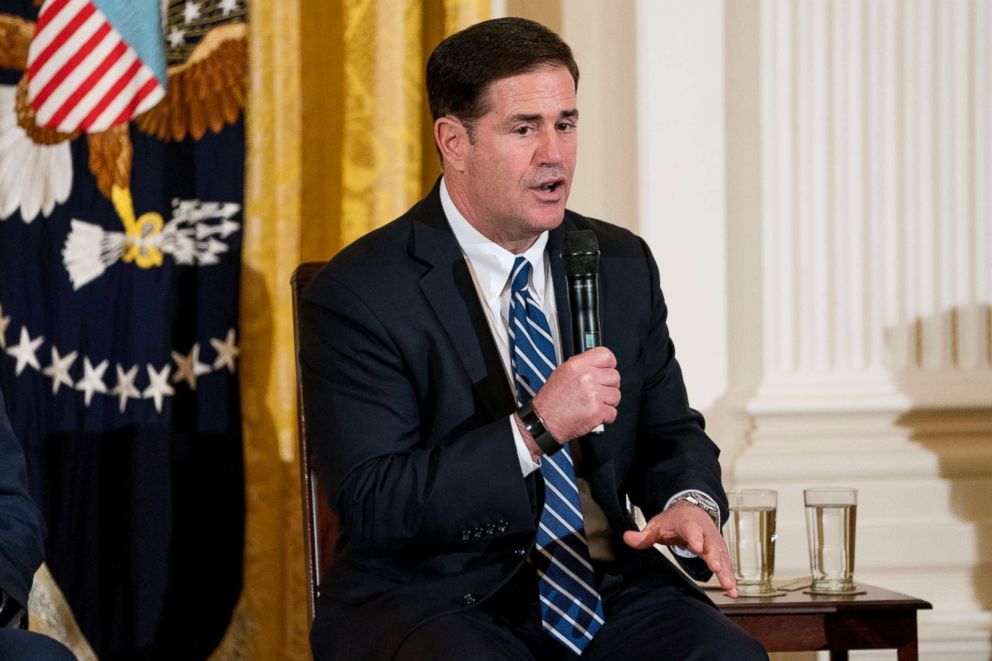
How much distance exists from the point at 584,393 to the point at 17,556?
93cm

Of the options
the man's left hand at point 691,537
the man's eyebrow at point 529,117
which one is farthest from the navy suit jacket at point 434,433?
the man's eyebrow at point 529,117

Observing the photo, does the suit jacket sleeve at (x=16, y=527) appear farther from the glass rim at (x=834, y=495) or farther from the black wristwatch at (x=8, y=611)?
the glass rim at (x=834, y=495)

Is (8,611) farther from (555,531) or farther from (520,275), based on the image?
(520,275)

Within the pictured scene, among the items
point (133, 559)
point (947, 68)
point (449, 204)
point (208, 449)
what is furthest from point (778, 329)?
point (133, 559)

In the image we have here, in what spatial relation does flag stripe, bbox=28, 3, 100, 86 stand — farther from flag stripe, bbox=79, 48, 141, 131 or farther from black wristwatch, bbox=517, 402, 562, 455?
black wristwatch, bbox=517, 402, 562, 455

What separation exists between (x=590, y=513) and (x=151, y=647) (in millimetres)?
1632

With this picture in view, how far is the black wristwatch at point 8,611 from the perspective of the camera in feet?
6.42

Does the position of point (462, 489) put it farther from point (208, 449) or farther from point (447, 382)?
point (208, 449)

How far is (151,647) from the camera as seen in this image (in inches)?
131

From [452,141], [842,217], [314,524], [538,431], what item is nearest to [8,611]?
[314,524]

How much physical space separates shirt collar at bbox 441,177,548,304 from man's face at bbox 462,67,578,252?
4 centimetres

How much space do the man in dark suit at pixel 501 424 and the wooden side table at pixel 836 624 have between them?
1.21ft

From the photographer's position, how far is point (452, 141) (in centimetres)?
234

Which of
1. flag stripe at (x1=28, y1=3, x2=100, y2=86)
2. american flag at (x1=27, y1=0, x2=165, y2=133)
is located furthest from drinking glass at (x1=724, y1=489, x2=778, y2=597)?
flag stripe at (x1=28, y1=3, x2=100, y2=86)
